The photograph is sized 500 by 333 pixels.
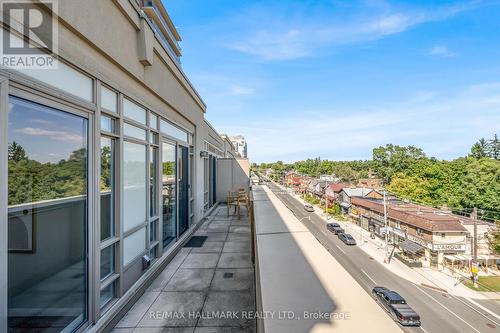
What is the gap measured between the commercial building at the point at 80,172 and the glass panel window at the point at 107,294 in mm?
13

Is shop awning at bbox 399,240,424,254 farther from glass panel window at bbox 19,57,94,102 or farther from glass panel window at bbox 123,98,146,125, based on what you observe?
glass panel window at bbox 19,57,94,102

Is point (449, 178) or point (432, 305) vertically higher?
point (449, 178)

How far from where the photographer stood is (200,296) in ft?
11.0

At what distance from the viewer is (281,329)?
4.71 ft

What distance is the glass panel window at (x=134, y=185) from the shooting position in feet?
10.6

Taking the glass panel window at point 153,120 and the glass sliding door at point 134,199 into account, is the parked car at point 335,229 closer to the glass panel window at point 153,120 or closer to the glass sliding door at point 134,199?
the glass panel window at point 153,120

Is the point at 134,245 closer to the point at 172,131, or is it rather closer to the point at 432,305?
the point at 172,131

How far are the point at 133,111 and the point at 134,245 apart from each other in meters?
1.85

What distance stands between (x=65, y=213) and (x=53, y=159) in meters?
0.50

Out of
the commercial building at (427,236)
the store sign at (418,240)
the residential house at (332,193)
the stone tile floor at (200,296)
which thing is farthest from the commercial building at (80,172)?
the residential house at (332,193)

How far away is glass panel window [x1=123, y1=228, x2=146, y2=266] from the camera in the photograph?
3.21 m

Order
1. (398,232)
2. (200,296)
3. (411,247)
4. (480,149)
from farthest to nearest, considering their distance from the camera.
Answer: (480,149)
(398,232)
(411,247)
(200,296)

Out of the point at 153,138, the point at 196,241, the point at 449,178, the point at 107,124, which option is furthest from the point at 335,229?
the point at 449,178

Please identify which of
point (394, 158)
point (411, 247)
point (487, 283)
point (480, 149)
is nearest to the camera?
point (487, 283)
